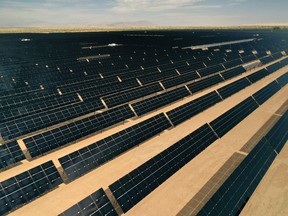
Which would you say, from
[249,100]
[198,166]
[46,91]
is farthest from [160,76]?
[198,166]

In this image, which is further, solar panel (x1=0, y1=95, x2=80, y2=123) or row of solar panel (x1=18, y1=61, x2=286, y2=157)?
solar panel (x1=0, y1=95, x2=80, y2=123)

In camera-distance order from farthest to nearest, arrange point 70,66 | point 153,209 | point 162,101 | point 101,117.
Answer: point 70,66, point 162,101, point 101,117, point 153,209

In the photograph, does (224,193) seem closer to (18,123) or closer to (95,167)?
(95,167)

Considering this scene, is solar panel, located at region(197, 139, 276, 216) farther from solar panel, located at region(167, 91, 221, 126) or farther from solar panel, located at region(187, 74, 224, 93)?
solar panel, located at region(187, 74, 224, 93)

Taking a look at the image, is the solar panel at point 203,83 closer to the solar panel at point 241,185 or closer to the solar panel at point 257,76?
the solar panel at point 257,76

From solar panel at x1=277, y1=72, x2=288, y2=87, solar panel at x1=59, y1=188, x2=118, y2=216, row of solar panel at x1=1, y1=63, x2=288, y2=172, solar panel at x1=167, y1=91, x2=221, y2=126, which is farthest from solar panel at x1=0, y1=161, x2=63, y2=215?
solar panel at x1=277, y1=72, x2=288, y2=87

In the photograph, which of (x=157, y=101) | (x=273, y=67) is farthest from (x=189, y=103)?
(x=273, y=67)

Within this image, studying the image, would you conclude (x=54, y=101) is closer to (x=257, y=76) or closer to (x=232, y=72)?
(x=232, y=72)
